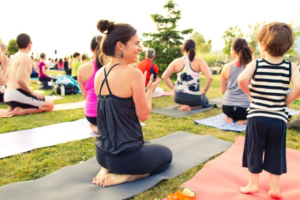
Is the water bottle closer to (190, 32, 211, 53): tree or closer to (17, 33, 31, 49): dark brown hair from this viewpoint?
(17, 33, 31, 49): dark brown hair

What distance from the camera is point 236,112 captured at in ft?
14.6

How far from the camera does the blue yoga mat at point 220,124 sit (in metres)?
4.14

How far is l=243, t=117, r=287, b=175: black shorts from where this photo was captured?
76.8 inches

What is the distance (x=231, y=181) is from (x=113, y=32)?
180cm

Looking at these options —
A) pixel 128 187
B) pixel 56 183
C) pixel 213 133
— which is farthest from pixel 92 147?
pixel 213 133

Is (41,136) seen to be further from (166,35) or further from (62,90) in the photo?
(166,35)

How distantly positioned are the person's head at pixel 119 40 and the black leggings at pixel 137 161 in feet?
2.88

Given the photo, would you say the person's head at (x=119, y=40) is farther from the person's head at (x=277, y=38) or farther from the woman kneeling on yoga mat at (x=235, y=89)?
the woman kneeling on yoga mat at (x=235, y=89)

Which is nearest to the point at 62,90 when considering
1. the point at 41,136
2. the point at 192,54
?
the point at 41,136

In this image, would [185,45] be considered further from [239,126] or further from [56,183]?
[56,183]

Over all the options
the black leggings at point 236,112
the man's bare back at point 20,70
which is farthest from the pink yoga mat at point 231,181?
the man's bare back at point 20,70

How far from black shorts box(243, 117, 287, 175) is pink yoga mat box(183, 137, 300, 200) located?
272mm

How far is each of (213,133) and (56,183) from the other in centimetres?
256

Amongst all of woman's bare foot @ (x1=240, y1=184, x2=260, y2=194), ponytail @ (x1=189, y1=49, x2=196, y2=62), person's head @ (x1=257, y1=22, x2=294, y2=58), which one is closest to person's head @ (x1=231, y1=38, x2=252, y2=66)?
ponytail @ (x1=189, y1=49, x2=196, y2=62)
